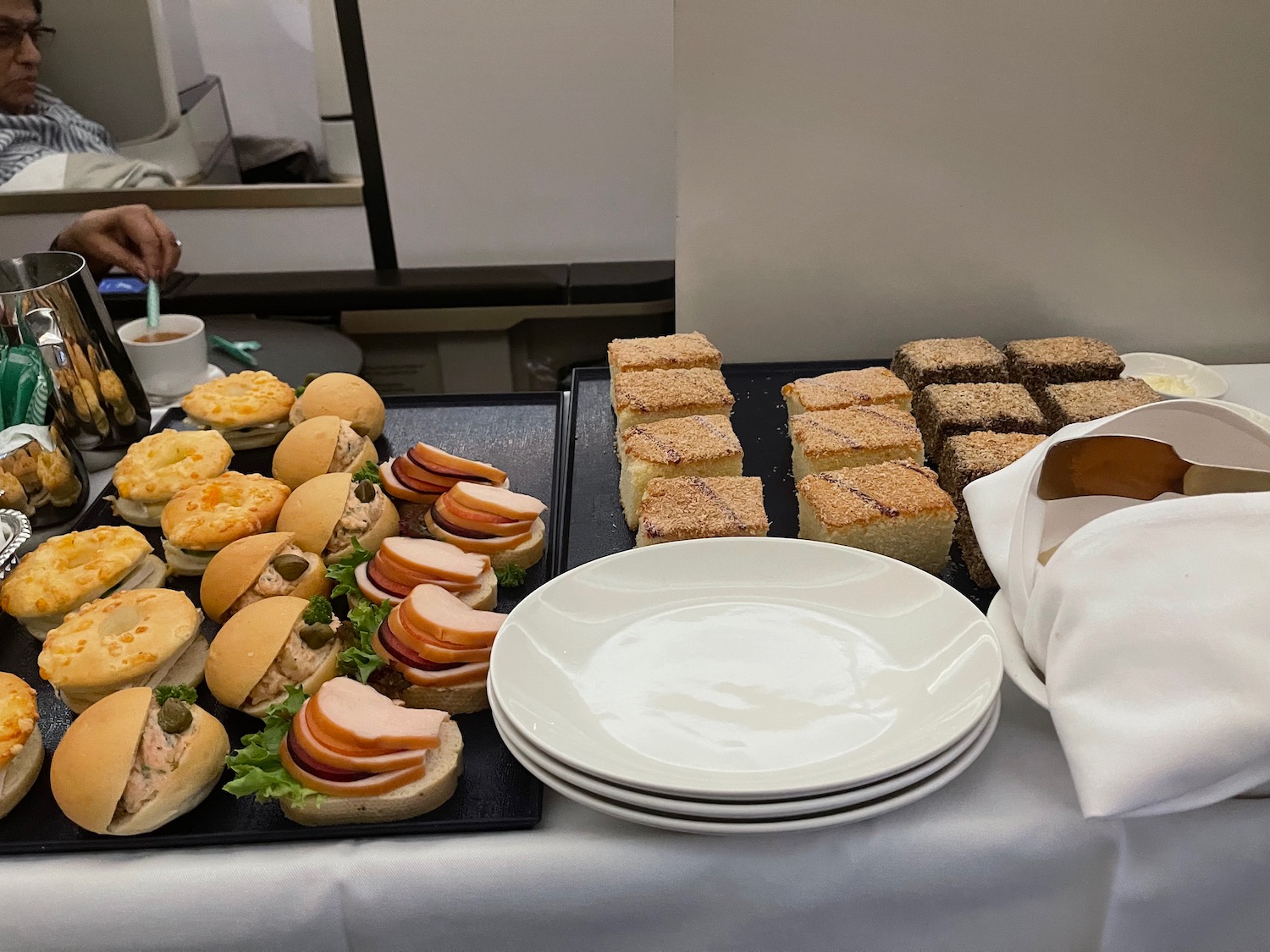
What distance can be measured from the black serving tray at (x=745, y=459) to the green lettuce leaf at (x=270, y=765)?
0.57 metres

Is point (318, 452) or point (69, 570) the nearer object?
point (69, 570)

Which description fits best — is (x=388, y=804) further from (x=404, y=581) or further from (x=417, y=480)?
(x=417, y=480)

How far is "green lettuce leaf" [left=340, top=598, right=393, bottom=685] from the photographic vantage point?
1.34 m

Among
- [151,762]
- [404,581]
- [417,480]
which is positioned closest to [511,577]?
[404,581]

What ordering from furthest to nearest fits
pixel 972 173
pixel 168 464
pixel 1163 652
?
1. pixel 972 173
2. pixel 168 464
3. pixel 1163 652

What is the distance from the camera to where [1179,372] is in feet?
7.16

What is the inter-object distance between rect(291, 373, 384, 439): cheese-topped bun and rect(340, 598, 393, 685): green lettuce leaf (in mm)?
700

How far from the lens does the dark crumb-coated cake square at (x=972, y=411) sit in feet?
6.03

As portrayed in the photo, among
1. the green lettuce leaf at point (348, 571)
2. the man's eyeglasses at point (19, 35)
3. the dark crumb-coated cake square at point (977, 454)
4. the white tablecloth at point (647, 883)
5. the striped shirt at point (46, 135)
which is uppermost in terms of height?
the man's eyeglasses at point (19, 35)

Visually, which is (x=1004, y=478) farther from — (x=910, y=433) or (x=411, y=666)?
(x=411, y=666)

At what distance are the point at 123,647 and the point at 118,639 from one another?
0.02 meters

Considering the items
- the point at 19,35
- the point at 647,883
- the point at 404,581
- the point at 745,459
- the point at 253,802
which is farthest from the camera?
the point at 19,35

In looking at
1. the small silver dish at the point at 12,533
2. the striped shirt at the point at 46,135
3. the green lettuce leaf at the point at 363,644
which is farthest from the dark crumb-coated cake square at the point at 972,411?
the striped shirt at the point at 46,135

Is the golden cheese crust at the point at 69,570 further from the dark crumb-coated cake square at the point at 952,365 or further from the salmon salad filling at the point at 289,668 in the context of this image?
the dark crumb-coated cake square at the point at 952,365
